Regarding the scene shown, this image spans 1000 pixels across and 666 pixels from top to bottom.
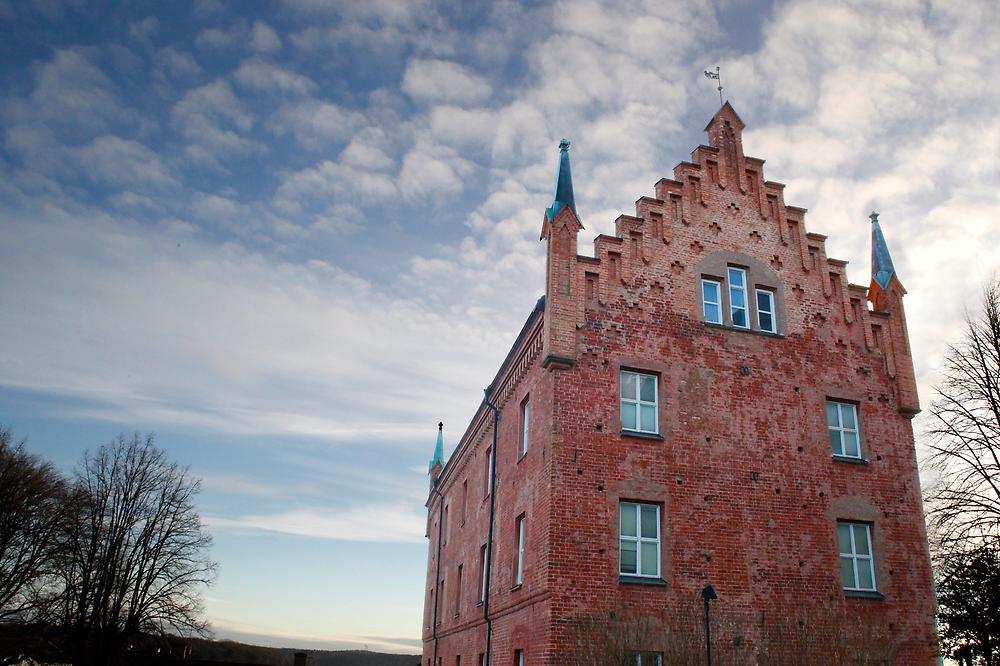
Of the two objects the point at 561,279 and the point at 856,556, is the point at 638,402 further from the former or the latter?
the point at 856,556

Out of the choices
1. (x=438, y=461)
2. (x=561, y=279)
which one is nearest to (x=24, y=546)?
(x=438, y=461)

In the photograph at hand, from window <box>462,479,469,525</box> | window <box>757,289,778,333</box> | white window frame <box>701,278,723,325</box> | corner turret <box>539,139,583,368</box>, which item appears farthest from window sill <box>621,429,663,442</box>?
window <box>462,479,469,525</box>

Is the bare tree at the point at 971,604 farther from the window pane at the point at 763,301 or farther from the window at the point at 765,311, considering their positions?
the window pane at the point at 763,301

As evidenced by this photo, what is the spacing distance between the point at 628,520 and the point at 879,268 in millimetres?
11512

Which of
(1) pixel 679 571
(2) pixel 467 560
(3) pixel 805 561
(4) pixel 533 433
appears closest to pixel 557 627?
(1) pixel 679 571

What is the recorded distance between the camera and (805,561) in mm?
17859

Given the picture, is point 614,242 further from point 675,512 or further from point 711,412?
point 675,512

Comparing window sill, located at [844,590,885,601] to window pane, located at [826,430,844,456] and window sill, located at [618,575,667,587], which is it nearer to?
window pane, located at [826,430,844,456]

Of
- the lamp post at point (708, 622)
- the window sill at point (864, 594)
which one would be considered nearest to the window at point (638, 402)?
the lamp post at point (708, 622)

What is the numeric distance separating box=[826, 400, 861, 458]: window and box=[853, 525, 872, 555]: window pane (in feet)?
5.99

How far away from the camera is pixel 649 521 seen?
17375mm

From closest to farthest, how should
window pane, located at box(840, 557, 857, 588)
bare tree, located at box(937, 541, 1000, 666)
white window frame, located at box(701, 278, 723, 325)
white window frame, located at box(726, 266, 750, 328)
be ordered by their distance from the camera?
window pane, located at box(840, 557, 857, 588), white window frame, located at box(701, 278, 723, 325), white window frame, located at box(726, 266, 750, 328), bare tree, located at box(937, 541, 1000, 666)

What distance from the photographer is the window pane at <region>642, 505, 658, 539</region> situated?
17234 mm

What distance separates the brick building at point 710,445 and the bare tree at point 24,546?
88.2 ft
